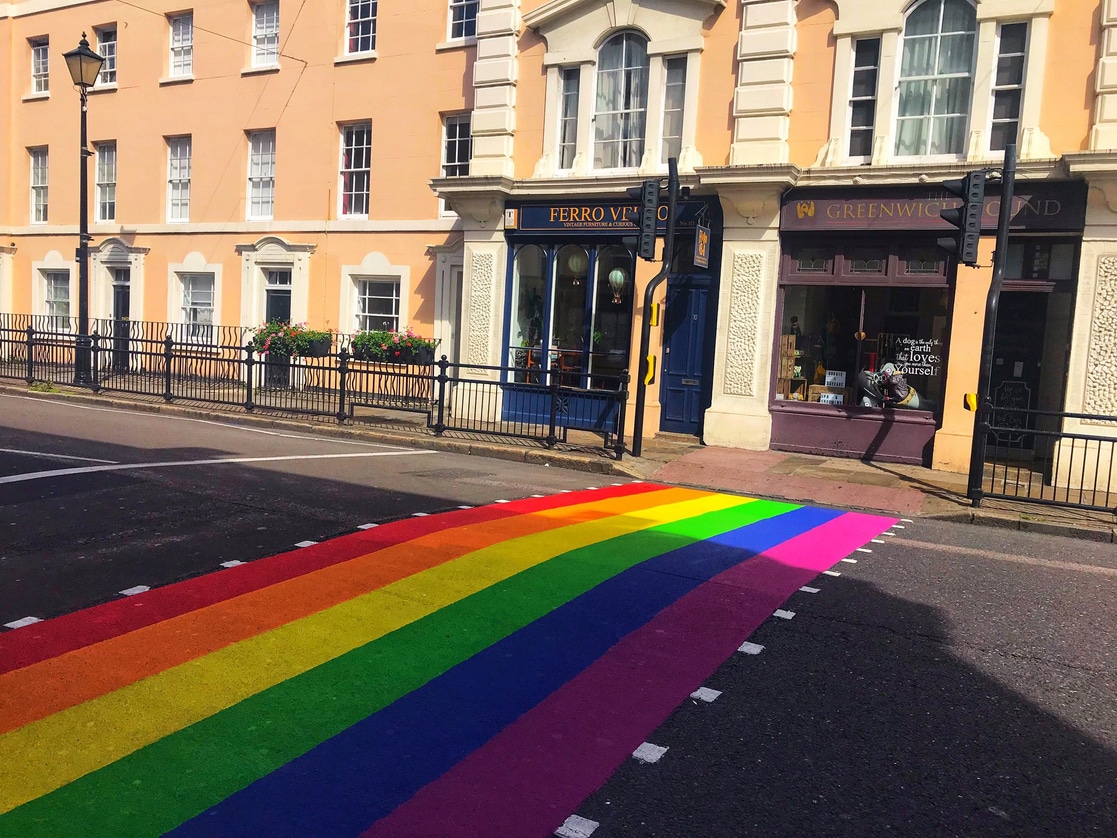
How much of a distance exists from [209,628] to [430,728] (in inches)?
71.7

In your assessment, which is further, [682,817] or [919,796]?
[919,796]

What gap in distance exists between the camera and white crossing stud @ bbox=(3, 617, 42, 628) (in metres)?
5.15

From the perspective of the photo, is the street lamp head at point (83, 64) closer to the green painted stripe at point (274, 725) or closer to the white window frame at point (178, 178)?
the white window frame at point (178, 178)

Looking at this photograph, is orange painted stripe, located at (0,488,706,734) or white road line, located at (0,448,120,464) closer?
orange painted stripe, located at (0,488,706,734)

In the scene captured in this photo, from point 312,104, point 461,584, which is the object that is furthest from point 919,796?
point 312,104

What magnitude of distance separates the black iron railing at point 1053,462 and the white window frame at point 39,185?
79.7 ft

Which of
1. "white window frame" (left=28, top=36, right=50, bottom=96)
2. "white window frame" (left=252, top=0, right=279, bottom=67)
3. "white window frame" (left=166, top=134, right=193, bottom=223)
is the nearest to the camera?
"white window frame" (left=252, top=0, right=279, bottom=67)

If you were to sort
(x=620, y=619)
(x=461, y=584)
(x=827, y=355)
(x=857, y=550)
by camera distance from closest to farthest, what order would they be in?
1. (x=620, y=619)
2. (x=461, y=584)
3. (x=857, y=550)
4. (x=827, y=355)

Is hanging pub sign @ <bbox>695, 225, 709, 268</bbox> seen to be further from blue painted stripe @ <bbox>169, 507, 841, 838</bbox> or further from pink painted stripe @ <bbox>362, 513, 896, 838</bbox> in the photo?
blue painted stripe @ <bbox>169, 507, 841, 838</bbox>

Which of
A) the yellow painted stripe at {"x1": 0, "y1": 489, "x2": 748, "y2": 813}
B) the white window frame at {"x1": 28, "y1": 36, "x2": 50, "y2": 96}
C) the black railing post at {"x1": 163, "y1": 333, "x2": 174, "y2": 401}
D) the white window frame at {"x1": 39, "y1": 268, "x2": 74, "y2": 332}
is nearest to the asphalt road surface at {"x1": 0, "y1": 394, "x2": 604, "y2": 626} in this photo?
the yellow painted stripe at {"x1": 0, "y1": 489, "x2": 748, "y2": 813}

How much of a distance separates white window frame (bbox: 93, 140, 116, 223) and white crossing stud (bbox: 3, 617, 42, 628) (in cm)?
2087

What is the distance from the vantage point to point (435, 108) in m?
18.4

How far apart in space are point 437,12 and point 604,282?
6.97 meters

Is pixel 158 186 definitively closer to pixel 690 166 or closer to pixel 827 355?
pixel 690 166
